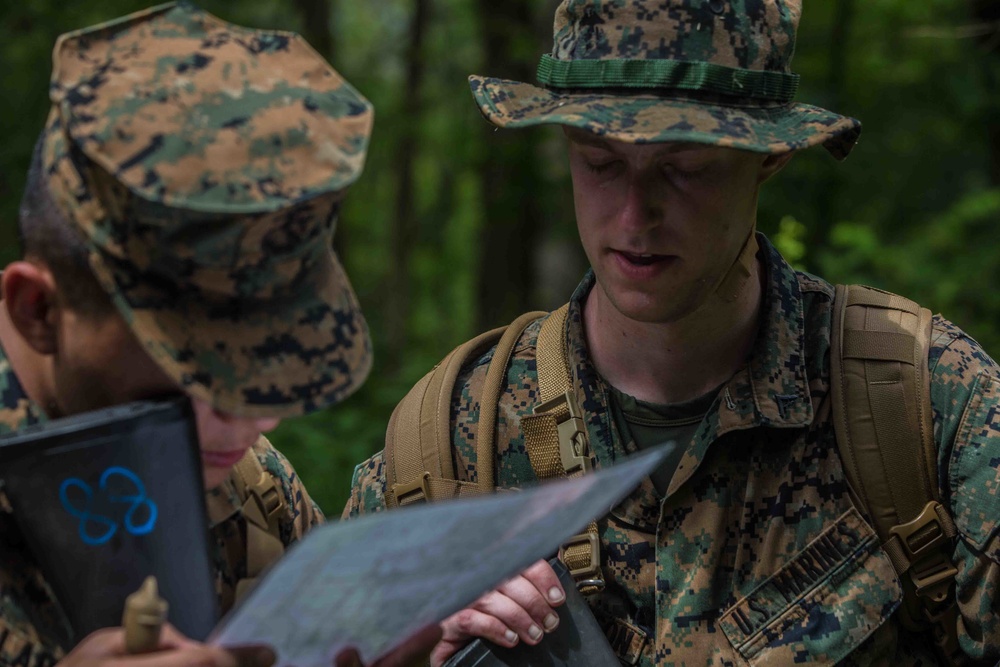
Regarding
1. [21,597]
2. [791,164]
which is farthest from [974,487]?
[791,164]

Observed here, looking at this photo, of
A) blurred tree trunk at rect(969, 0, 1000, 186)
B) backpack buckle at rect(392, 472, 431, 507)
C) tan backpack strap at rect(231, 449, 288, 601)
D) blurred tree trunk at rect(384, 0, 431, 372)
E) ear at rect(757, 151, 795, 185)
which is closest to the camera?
tan backpack strap at rect(231, 449, 288, 601)

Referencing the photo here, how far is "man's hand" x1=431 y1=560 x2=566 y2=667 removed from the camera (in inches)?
100

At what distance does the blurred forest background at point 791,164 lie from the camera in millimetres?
6031

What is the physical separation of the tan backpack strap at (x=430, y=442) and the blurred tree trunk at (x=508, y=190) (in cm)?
478

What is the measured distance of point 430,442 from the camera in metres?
2.84

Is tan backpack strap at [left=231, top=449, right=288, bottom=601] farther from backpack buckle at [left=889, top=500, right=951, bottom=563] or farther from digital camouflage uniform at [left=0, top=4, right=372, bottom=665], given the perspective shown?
backpack buckle at [left=889, top=500, right=951, bottom=563]

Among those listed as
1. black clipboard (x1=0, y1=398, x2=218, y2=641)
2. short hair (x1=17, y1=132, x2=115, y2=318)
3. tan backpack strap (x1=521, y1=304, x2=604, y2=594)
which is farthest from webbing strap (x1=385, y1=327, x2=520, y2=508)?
short hair (x1=17, y1=132, x2=115, y2=318)

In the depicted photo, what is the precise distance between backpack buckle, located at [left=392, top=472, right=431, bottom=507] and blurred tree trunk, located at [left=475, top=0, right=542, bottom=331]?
5.01 meters

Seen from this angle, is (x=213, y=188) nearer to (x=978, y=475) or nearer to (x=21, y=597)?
(x=21, y=597)

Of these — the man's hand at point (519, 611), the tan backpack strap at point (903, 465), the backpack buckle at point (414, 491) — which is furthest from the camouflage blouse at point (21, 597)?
the tan backpack strap at point (903, 465)

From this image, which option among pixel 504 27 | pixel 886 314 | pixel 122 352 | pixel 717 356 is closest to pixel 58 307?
pixel 122 352

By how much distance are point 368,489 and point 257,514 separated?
0.86 metres

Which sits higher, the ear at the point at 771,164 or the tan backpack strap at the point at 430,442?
the ear at the point at 771,164

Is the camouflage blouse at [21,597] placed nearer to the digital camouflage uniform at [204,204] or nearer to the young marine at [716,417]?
the digital camouflage uniform at [204,204]
